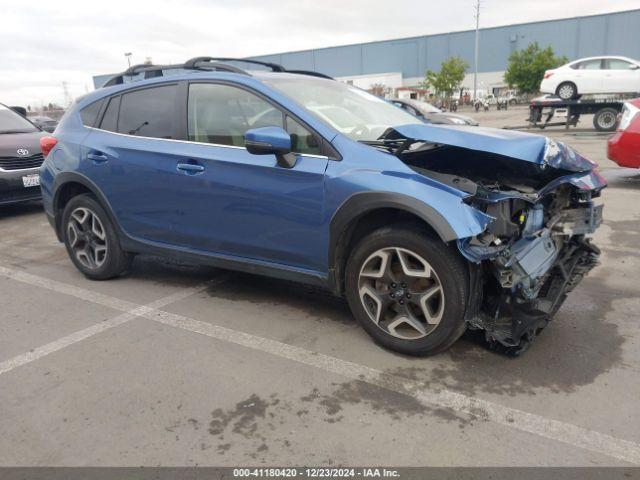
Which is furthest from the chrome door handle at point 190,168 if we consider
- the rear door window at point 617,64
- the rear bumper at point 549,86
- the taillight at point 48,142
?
the rear door window at point 617,64

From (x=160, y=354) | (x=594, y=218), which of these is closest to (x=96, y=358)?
(x=160, y=354)

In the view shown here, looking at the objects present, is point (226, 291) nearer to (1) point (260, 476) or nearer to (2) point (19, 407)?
(2) point (19, 407)

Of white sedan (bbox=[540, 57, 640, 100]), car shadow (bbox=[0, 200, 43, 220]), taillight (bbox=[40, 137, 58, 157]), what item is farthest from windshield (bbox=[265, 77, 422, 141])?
white sedan (bbox=[540, 57, 640, 100])

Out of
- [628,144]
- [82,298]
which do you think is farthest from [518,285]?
[628,144]

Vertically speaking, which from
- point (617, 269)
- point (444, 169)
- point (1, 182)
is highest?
point (444, 169)

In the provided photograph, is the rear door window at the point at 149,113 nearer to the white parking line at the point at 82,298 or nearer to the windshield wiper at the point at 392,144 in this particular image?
the white parking line at the point at 82,298

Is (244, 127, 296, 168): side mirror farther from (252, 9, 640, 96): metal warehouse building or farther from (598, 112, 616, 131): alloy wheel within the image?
(252, 9, 640, 96): metal warehouse building

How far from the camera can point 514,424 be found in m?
2.58

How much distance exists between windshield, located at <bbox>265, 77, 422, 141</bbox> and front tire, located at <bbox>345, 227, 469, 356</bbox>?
2.76 ft

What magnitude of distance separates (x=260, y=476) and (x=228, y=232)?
6.39ft

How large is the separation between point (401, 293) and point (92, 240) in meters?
3.04

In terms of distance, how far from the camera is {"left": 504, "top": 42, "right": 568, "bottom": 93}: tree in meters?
53.7

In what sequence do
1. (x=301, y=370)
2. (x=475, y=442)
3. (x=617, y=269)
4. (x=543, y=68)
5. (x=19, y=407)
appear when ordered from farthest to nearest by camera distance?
(x=543, y=68) < (x=617, y=269) < (x=301, y=370) < (x=19, y=407) < (x=475, y=442)

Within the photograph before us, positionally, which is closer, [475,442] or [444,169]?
[475,442]
